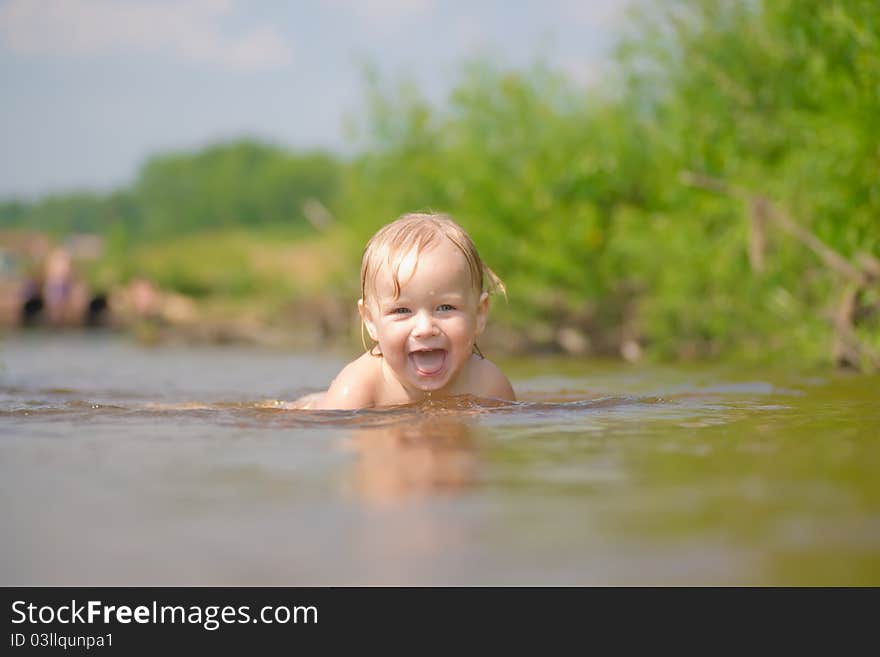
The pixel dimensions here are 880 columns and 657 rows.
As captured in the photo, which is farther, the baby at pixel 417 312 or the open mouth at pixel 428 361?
the open mouth at pixel 428 361

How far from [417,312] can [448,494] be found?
2052mm

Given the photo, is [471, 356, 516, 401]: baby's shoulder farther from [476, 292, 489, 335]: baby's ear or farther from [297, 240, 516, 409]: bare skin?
[476, 292, 489, 335]: baby's ear

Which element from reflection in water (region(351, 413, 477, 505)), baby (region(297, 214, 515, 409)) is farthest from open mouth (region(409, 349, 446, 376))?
reflection in water (region(351, 413, 477, 505))

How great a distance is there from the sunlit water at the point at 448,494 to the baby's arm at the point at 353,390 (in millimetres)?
342

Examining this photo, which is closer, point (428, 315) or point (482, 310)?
point (428, 315)

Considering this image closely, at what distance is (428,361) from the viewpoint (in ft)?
14.6

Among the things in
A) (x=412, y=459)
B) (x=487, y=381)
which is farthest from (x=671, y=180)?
(x=412, y=459)

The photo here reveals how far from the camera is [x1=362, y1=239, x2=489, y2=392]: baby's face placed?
430 cm

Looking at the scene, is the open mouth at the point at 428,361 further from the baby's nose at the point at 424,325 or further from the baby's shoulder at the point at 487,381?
the baby's shoulder at the point at 487,381

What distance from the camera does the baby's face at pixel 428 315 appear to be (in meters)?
4.30

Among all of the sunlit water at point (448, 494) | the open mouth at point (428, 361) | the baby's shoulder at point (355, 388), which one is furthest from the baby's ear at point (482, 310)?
the baby's shoulder at point (355, 388)

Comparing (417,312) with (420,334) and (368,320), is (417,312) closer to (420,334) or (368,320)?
(420,334)
